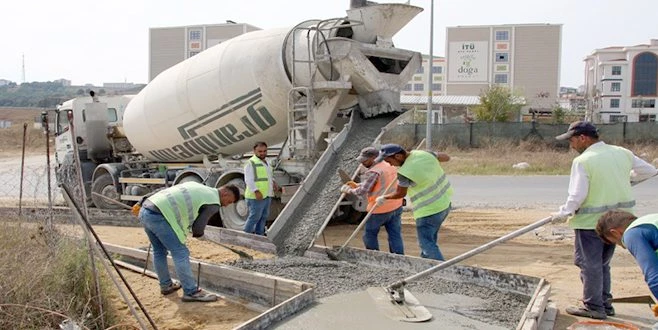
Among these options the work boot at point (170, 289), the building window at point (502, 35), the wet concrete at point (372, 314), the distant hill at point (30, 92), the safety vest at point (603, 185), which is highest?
the building window at point (502, 35)

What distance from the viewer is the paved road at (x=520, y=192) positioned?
1329cm

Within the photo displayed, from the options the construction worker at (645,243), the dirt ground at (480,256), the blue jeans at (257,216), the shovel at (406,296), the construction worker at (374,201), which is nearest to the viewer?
the construction worker at (645,243)

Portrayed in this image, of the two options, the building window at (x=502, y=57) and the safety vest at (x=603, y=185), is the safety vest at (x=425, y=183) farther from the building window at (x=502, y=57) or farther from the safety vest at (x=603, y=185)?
the building window at (x=502, y=57)

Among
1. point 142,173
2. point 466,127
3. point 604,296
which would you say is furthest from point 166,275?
point 466,127

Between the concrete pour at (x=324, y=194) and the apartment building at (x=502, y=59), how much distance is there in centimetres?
4728

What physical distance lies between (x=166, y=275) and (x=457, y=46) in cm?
5189

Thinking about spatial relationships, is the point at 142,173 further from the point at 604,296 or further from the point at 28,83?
the point at 28,83

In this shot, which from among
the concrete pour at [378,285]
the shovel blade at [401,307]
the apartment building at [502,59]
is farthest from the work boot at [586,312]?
the apartment building at [502,59]

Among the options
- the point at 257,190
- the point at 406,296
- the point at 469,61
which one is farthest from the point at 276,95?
the point at 469,61

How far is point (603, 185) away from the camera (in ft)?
16.8

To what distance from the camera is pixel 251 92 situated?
989 centimetres

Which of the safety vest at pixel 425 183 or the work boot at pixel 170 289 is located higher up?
the safety vest at pixel 425 183

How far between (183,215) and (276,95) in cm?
406

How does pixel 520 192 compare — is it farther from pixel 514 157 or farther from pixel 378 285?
pixel 378 285
